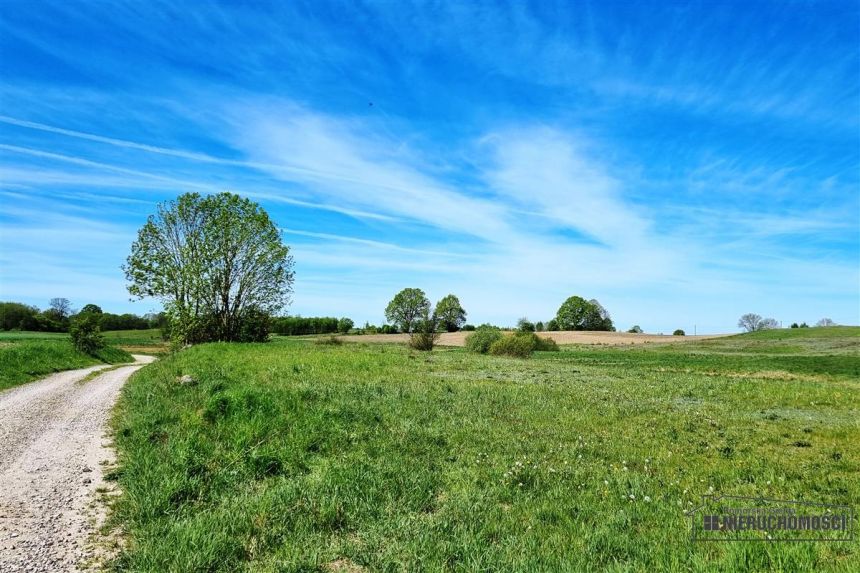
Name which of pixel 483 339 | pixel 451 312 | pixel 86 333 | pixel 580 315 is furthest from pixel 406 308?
pixel 86 333

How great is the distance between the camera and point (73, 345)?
38281 millimetres

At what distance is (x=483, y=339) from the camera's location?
200 ft

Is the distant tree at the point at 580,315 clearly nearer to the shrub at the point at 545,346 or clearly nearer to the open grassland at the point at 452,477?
the shrub at the point at 545,346

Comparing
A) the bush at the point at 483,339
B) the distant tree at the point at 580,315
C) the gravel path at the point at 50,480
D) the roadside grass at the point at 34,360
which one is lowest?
→ the gravel path at the point at 50,480

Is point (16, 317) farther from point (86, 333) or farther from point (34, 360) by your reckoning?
point (34, 360)

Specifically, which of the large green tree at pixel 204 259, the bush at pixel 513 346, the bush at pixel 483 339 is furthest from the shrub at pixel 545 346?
the large green tree at pixel 204 259

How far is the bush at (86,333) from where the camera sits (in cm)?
3875

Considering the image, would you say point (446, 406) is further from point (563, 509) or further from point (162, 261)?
point (162, 261)

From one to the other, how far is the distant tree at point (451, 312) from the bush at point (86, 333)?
350 ft

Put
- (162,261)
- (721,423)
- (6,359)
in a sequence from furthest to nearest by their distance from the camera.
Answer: (162,261)
(6,359)
(721,423)

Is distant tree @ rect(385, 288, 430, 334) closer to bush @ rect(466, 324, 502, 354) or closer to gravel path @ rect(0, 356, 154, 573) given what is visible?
bush @ rect(466, 324, 502, 354)

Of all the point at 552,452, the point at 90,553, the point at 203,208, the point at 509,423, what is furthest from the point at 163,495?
the point at 203,208

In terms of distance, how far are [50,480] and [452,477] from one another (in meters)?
7.20

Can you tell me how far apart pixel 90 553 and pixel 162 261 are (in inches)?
1770
